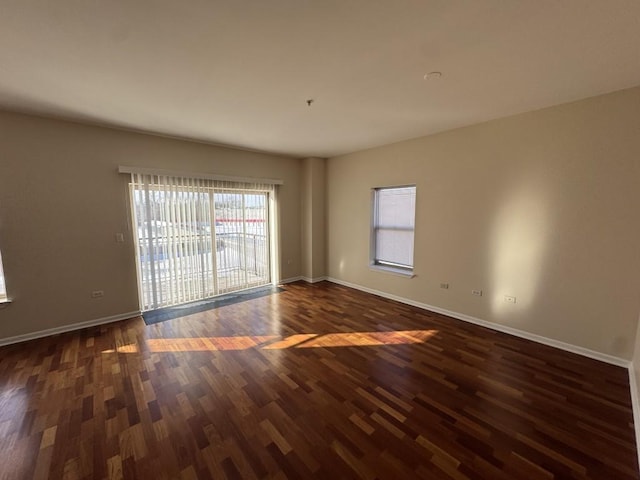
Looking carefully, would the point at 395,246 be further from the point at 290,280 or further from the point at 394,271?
the point at 290,280

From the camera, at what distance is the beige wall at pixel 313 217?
5.45 meters

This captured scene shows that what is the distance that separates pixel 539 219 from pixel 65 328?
583cm

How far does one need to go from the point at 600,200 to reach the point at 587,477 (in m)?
2.40

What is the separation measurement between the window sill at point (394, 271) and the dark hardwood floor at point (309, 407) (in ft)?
3.71

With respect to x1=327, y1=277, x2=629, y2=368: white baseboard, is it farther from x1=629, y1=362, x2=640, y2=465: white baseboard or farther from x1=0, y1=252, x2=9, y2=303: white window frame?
x1=0, y1=252, x2=9, y2=303: white window frame

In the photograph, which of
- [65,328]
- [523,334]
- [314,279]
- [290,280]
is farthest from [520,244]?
[65,328]

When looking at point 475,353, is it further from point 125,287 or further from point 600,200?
point 125,287

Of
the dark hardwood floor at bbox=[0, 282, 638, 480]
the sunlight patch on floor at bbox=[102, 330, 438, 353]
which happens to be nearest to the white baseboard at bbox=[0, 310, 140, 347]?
the dark hardwood floor at bbox=[0, 282, 638, 480]

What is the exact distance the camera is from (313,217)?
18.1 ft

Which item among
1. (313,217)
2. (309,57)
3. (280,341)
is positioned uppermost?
(309,57)

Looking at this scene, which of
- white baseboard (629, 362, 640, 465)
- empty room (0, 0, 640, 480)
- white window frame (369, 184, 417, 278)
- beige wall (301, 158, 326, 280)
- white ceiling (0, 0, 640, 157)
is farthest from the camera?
beige wall (301, 158, 326, 280)

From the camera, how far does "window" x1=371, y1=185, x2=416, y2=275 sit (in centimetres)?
431

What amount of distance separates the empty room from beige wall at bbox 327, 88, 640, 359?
21 mm

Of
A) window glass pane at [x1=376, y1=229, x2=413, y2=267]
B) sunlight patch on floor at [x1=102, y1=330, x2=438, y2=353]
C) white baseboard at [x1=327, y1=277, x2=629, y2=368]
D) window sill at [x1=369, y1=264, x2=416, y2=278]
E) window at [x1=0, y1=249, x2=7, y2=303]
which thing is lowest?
sunlight patch on floor at [x1=102, y1=330, x2=438, y2=353]
